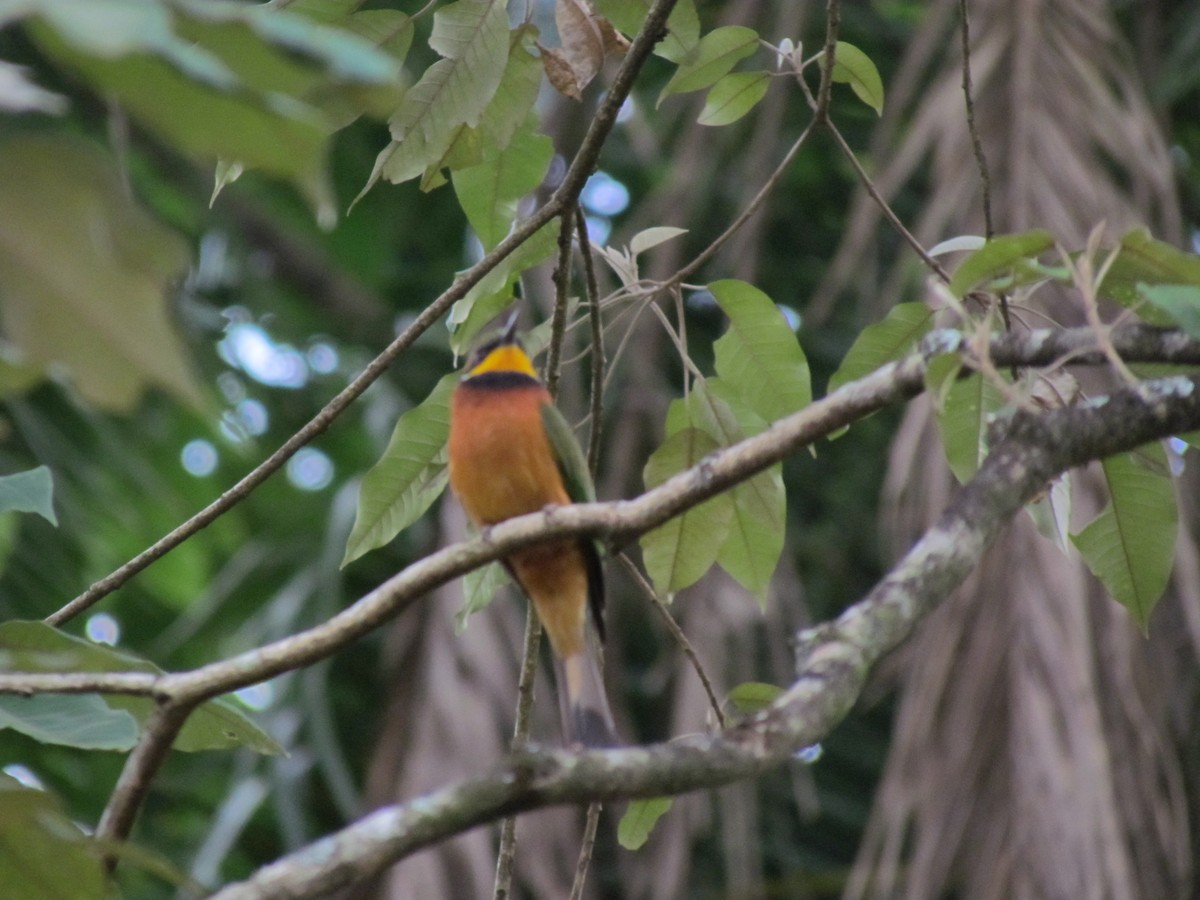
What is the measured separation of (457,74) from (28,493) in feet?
3.61

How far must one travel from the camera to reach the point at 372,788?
→ 16.4ft

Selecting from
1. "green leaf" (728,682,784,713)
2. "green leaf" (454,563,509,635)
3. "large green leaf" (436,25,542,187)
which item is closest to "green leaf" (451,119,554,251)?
"large green leaf" (436,25,542,187)

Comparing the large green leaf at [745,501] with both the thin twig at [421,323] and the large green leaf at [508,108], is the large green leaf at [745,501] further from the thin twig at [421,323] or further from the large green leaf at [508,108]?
the large green leaf at [508,108]

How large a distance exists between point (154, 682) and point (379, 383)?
5.36 m

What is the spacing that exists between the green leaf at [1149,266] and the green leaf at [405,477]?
4.31 ft

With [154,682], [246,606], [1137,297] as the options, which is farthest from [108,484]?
[1137,297]

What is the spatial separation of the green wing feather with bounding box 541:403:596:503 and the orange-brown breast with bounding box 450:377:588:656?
0.02m

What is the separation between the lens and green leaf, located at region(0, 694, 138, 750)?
224 centimetres

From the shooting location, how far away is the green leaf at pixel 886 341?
8.80 ft

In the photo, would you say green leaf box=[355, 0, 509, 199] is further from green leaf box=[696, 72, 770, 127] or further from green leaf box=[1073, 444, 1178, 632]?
green leaf box=[1073, 444, 1178, 632]

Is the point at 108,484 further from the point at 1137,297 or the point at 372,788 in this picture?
the point at 1137,297

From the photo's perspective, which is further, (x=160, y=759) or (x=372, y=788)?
(x=372, y=788)

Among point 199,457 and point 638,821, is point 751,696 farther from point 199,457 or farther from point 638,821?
point 199,457

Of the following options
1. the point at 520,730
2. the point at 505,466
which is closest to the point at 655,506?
the point at 520,730
